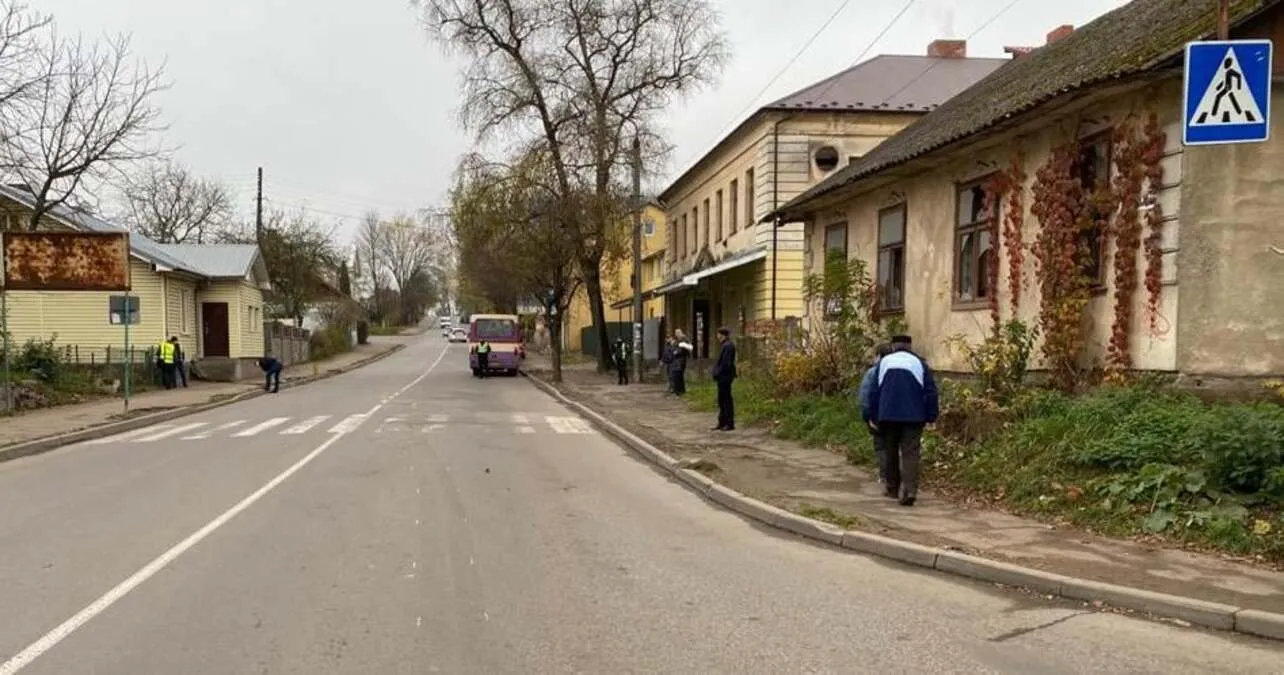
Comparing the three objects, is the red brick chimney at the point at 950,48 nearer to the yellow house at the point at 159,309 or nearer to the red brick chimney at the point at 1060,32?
the red brick chimney at the point at 1060,32

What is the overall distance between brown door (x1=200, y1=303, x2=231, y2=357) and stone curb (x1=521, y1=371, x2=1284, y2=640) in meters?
31.9

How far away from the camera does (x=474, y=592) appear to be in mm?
6191

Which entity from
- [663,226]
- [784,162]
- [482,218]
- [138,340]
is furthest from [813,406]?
[663,226]

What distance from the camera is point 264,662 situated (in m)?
4.86

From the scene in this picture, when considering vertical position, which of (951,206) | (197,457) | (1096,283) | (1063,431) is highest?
(951,206)

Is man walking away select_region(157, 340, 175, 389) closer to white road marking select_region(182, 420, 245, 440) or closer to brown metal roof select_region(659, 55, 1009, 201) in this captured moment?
white road marking select_region(182, 420, 245, 440)

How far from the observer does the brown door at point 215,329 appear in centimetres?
3709

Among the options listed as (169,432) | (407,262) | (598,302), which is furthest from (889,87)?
(407,262)

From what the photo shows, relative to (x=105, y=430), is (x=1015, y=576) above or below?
above

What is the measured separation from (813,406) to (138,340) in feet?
85.4

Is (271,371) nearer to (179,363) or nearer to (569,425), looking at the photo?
(179,363)

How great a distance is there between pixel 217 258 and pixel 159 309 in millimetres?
6824

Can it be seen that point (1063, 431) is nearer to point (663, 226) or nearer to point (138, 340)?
point (138, 340)

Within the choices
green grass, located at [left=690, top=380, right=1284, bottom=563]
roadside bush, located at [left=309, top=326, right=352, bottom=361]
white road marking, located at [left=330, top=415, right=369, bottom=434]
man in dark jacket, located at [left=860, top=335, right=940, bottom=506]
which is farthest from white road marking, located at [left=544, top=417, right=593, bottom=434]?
roadside bush, located at [left=309, top=326, right=352, bottom=361]
